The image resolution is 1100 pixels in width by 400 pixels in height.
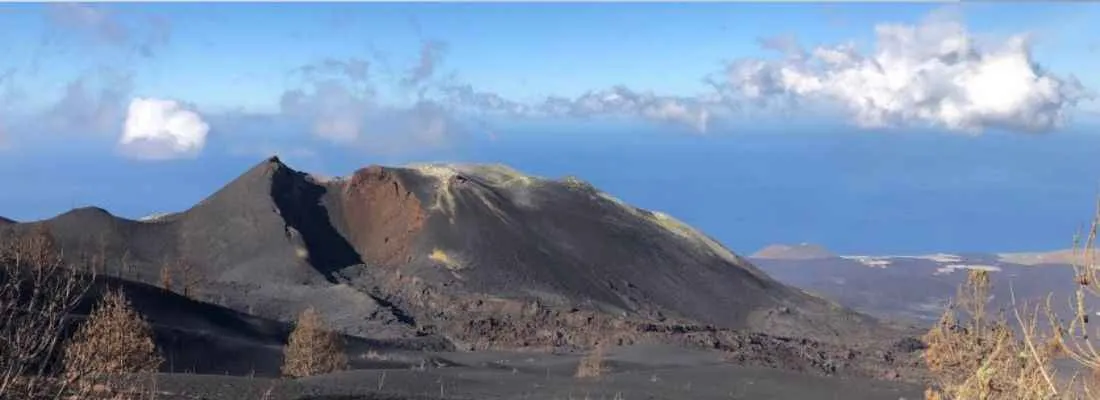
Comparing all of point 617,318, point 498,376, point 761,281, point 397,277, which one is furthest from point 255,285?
point 761,281

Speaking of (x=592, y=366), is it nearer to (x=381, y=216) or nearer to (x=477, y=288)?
(x=477, y=288)

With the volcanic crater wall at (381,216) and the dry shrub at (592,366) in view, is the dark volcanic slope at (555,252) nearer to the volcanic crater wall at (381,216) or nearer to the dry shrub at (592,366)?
the volcanic crater wall at (381,216)

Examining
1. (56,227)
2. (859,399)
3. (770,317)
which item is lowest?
(859,399)

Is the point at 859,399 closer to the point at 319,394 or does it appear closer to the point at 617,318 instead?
the point at 319,394

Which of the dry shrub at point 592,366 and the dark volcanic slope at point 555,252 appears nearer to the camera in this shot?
the dry shrub at point 592,366

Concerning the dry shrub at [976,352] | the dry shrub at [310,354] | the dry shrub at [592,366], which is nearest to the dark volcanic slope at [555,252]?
the dry shrub at [592,366]

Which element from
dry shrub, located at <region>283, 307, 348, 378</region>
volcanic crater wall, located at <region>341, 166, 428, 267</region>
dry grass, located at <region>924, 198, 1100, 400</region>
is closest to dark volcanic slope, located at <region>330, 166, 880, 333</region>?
volcanic crater wall, located at <region>341, 166, 428, 267</region>

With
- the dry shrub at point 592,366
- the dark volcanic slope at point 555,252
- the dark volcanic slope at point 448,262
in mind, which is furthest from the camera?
the dark volcanic slope at point 555,252
